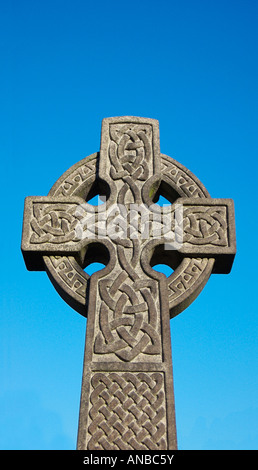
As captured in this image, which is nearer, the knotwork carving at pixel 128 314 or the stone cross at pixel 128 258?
the stone cross at pixel 128 258

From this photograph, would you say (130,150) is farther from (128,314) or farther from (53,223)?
(128,314)

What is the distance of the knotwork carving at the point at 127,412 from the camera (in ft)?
12.9

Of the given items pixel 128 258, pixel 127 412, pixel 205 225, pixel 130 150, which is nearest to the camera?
pixel 127 412

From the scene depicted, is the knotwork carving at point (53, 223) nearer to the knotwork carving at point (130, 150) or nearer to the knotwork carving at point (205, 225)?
the knotwork carving at point (130, 150)

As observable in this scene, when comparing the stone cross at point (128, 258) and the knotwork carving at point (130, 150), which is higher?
the knotwork carving at point (130, 150)

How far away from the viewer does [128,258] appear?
474cm

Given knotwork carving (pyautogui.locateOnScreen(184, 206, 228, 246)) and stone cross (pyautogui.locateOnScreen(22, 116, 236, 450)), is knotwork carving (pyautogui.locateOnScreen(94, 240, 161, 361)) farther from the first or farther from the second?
knotwork carving (pyautogui.locateOnScreen(184, 206, 228, 246))

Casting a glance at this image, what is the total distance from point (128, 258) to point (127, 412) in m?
1.20

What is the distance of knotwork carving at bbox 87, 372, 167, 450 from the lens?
3.94 meters

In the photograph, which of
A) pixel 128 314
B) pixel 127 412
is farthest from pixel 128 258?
pixel 127 412

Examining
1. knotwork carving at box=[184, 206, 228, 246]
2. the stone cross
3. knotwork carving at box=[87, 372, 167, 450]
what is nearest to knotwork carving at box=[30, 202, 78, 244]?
the stone cross


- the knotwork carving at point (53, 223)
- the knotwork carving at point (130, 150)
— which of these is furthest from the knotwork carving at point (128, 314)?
the knotwork carving at point (130, 150)
